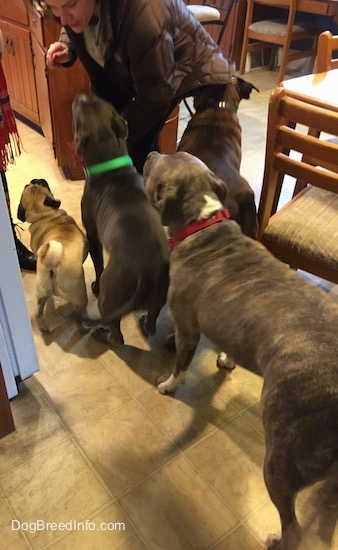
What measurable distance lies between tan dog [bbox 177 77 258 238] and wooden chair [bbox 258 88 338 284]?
74 mm

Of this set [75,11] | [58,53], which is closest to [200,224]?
[75,11]

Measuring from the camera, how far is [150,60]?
5.72 feet

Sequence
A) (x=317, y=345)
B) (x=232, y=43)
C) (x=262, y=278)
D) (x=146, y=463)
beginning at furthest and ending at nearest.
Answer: (x=232, y=43) < (x=146, y=463) < (x=262, y=278) < (x=317, y=345)

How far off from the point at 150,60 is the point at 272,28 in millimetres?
3649

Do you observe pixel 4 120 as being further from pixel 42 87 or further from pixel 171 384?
pixel 42 87

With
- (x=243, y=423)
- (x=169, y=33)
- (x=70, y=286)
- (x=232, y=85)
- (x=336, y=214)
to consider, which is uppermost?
(x=169, y=33)

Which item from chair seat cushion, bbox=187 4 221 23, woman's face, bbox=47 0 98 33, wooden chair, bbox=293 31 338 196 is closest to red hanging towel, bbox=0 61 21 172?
woman's face, bbox=47 0 98 33

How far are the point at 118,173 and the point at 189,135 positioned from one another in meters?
0.43

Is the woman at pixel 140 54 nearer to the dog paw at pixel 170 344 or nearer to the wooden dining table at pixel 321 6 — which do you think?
the dog paw at pixel 170 344

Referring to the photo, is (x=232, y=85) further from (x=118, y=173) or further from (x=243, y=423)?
(x=243, y=423)

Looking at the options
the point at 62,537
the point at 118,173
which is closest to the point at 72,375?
the point at 62,537

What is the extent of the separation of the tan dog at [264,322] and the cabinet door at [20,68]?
2.14m

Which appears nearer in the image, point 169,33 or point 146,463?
point 146,463

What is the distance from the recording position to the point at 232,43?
5340mm
